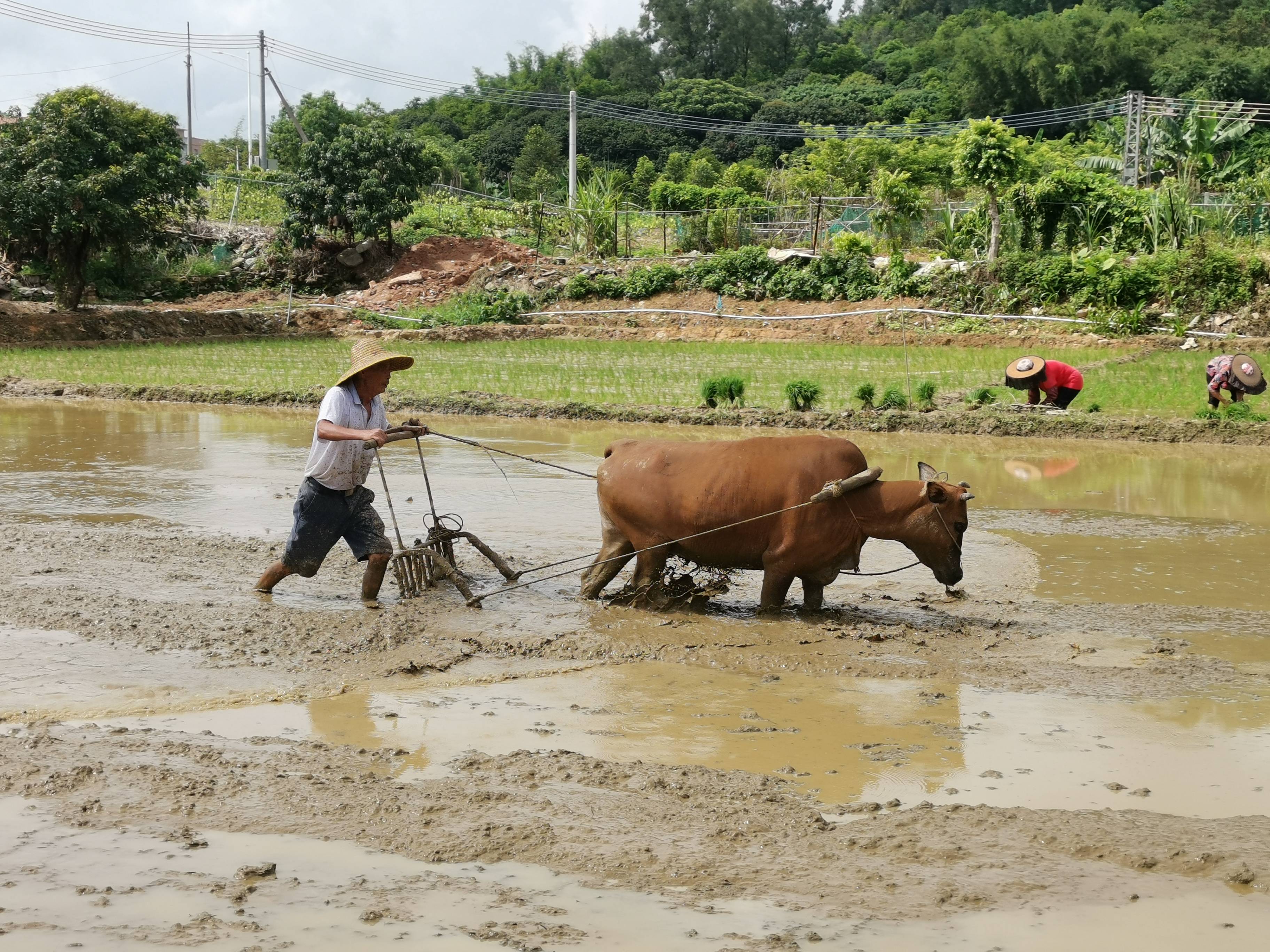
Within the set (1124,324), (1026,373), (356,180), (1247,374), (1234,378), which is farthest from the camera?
(356,180)

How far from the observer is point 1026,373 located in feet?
47.2

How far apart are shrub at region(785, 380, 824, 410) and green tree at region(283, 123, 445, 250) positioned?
18.8 metres

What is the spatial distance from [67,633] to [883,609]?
430 centimetres

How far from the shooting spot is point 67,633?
20.8 ft

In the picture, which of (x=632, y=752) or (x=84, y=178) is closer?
(x=632, y=752)

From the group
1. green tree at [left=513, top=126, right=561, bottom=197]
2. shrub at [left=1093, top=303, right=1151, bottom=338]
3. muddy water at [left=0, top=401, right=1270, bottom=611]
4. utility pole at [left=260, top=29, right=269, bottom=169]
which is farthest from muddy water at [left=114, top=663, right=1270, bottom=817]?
green tree at [left=513, top=126, right=561, bottom=197]

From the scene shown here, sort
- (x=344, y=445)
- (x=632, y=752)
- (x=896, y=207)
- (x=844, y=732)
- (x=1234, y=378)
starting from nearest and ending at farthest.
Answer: (x=632, y=752) → (x=844, y=732) → (x=344, y=445) → (x=1234, y=378) → (x=896, y=207)

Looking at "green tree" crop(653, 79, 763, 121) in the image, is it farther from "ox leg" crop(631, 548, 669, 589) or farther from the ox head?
the ox head

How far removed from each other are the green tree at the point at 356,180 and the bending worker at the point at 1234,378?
2188cm

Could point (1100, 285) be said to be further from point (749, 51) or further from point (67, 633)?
point (749, 51)

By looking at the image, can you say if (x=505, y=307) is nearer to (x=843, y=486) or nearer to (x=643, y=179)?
(x=843, y=486)

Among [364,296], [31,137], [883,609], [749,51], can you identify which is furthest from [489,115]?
[883,609]

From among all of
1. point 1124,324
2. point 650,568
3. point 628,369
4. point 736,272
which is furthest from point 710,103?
point 650,568

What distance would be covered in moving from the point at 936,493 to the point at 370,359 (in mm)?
3010
